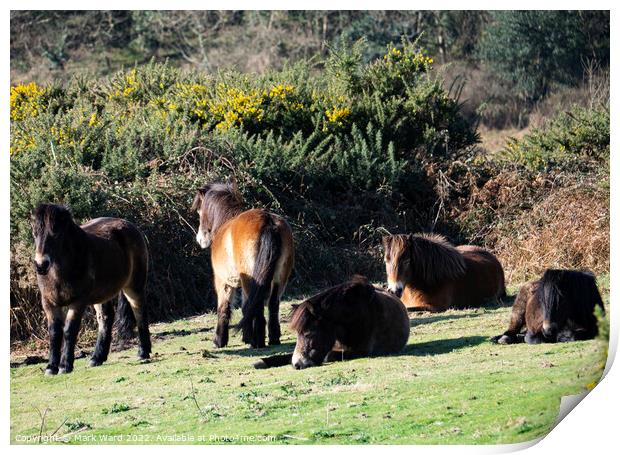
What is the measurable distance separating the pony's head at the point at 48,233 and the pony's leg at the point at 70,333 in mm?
727

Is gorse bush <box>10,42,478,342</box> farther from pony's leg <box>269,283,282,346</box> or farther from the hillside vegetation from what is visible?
pony's leg <box>269,283,282,346</box>

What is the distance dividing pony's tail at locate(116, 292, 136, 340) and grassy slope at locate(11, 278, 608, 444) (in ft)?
2.54

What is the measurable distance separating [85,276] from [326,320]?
2458mm

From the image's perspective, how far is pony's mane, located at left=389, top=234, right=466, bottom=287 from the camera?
12.5 meters

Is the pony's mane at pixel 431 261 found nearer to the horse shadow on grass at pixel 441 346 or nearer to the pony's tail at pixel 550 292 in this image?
the horse shadow on grass at pixel 441 346

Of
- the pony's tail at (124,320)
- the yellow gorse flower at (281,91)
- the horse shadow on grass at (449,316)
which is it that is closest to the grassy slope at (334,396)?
the pony's tail at (124,320)

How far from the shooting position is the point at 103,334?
35.6ft

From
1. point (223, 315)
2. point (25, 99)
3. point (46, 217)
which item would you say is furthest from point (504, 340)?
point (25, 99)

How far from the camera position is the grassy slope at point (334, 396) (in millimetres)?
7145

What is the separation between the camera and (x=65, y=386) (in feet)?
31.1

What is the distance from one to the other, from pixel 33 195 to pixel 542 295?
7226mm

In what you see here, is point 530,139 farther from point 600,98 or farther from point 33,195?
point 33,195

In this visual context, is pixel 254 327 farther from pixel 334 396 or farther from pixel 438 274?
pixel 334 396

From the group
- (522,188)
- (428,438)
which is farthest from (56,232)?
(522,188)
